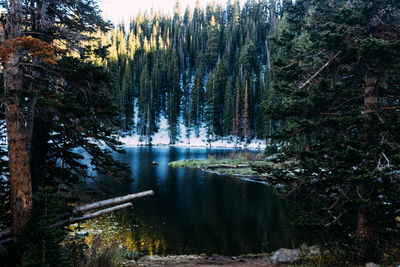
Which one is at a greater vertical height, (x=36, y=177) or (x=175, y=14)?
(x=175, y=14)

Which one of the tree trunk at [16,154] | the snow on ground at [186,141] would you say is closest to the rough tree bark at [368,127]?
the tree trunk at [16,154]

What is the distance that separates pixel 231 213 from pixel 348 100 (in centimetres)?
1113

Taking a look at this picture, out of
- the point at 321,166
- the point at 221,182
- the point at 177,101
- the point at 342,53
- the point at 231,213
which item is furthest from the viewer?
the point at 177,101

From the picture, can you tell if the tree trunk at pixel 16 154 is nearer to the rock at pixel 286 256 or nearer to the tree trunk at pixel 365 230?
the rock at pixel 286 256

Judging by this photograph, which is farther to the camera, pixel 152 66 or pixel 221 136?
pixel 152 66

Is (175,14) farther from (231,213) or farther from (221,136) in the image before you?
(231,213)

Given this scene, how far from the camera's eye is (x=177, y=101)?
83438mm

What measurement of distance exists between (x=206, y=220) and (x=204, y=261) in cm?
594

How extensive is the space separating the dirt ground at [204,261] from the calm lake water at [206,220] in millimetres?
1085

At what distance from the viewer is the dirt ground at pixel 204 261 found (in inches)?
367

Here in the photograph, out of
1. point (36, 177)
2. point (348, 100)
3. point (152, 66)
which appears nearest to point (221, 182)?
point (348, 100)

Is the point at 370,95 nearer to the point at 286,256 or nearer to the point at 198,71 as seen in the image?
the point at 286,256

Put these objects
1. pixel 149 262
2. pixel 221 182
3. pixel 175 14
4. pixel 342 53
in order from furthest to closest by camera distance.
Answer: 1. pixel 175 14
2. pixel 221 182
3. pixel 149 262
4. pixel 342 53

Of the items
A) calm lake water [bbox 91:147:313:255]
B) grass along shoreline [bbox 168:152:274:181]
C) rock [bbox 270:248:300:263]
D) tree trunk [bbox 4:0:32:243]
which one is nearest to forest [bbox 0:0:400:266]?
tree trunk [bbox 4:0:32:243]
